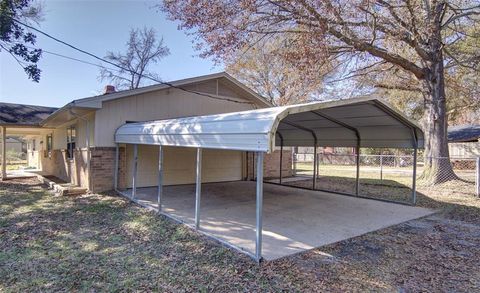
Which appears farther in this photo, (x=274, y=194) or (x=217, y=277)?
(x=274, y=194)

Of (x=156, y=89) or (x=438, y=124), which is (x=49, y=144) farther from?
(x=438, y=124)

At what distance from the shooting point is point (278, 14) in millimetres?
9805

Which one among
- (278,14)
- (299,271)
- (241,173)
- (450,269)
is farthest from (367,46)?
(299,271)

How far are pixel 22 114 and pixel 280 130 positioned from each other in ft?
38.7

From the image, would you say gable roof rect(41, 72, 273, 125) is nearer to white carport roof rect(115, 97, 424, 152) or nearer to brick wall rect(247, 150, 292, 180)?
white carport roof rect(115, 97, 424, 152)

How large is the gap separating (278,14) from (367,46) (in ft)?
9.89

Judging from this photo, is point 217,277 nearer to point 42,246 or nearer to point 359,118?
point 42,246

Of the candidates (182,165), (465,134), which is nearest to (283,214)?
(182,165)

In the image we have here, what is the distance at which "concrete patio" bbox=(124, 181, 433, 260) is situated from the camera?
5.30 metres

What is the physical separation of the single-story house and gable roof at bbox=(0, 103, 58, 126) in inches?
2.2

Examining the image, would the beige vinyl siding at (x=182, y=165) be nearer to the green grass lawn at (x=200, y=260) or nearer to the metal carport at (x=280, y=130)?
the metal carport at (x=280, y=130)

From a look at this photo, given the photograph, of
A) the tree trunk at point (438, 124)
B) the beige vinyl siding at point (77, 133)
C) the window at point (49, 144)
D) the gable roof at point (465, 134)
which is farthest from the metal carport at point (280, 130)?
the gable roof at point (465, 134)

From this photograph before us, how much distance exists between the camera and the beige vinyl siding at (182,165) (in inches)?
420

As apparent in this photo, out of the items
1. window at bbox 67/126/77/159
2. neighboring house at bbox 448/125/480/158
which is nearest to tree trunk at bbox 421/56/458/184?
neighboring house at bbox 448/125/480/158
